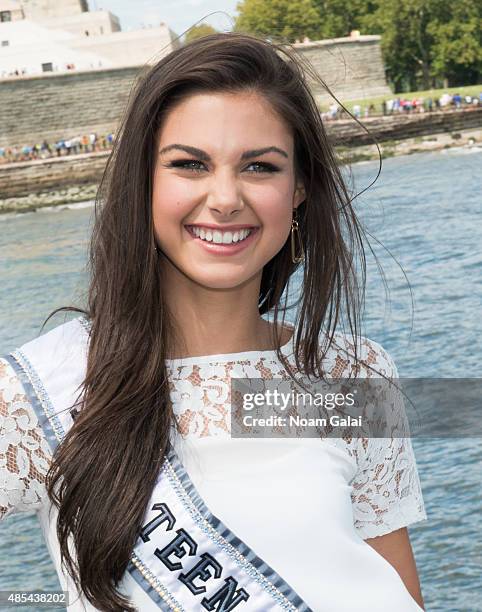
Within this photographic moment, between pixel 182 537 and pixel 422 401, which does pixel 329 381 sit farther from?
pixel 422 401

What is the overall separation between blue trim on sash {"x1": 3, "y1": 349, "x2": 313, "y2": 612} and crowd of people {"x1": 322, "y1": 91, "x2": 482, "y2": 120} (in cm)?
2428

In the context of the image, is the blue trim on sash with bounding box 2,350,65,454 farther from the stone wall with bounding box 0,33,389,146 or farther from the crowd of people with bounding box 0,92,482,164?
the stone wall with bounding box 0,33,389,146

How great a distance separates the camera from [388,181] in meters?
18.3

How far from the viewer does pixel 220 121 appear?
51.2 inches

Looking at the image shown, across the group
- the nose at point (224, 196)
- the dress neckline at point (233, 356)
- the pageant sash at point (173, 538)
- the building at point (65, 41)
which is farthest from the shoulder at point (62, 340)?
the building at point (65, 41)

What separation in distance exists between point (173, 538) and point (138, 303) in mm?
270

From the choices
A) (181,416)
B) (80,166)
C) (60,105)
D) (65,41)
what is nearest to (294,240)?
(181,416)

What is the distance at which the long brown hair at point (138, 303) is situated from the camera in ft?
4.05

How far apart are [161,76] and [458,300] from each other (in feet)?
28.7

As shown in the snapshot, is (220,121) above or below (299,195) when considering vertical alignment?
above

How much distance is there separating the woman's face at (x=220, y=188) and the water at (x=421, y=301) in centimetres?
27

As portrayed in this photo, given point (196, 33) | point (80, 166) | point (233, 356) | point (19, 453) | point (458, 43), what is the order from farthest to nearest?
point (196, 33) → point (458, 43) → point (80, 166) → point (233, 356) → point (19, 453)

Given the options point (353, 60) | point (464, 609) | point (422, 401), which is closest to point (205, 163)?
point (464, 609)

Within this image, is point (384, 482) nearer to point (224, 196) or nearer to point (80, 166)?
point (224, 196)
